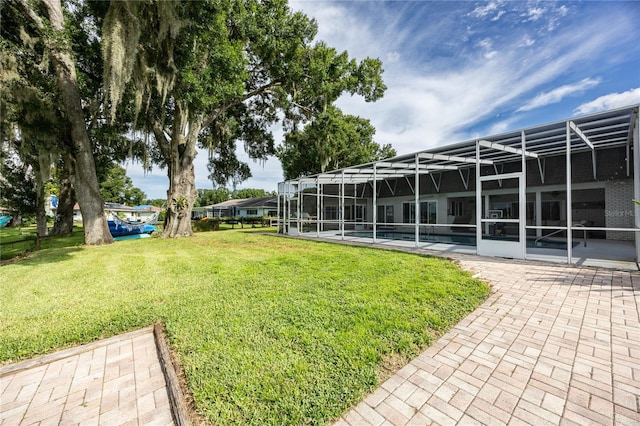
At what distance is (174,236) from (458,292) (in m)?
12.2

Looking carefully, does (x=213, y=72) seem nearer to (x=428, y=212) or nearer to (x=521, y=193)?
(x=521, y=193)

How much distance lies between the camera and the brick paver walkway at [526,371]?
65.5 inches

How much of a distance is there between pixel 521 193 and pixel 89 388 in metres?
8.54

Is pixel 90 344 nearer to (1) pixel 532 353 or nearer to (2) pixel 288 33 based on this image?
(1) pixel 532 353

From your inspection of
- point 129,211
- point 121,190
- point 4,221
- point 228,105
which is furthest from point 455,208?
point 121,190

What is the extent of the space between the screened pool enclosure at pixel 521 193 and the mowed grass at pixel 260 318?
3.45 meters

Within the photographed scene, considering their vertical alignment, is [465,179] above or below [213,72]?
below

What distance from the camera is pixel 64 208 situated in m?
14.5

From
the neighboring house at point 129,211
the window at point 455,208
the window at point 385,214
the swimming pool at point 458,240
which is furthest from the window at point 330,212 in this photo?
the neighboring house at point 129,211

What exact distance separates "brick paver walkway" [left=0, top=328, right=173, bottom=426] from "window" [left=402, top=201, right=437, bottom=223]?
603 inches

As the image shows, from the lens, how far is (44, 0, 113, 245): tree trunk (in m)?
8.18

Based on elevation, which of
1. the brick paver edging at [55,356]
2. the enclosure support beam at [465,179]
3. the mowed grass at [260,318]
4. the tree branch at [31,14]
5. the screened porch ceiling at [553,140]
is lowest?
the brick paver edging at [55,356]

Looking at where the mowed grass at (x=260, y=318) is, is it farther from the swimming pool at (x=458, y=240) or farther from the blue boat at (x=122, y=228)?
the blue boat at (x=122, y=228)

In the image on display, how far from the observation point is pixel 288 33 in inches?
425
